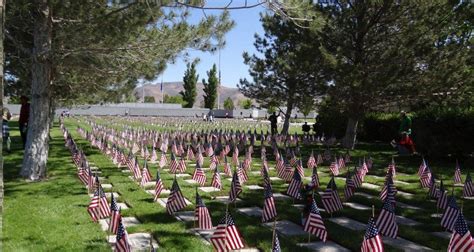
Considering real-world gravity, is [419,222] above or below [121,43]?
below

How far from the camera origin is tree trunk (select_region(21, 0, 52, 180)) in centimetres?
957

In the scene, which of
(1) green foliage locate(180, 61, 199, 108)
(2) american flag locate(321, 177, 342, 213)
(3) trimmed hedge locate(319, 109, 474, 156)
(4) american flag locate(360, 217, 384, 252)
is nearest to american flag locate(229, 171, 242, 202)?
(2) american flag locate(321, 177, 342, 213)

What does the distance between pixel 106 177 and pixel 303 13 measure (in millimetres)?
6145

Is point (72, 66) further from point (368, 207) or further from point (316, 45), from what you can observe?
point (316, 45)

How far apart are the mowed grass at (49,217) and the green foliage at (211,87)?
76378 mm

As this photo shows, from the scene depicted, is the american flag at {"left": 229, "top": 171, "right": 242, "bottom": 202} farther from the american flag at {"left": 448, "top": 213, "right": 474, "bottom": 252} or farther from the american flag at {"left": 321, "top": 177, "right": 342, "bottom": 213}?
the american flag at {"left": 448, "top": 213, "right": 474, "bottom": 252}

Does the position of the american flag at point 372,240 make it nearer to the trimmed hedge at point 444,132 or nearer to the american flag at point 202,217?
the american flag at point 202,217

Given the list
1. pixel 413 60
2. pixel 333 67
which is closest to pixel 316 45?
pixel 333 67

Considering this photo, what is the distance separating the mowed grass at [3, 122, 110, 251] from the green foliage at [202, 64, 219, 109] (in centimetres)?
7638

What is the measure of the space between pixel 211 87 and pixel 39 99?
258 feet

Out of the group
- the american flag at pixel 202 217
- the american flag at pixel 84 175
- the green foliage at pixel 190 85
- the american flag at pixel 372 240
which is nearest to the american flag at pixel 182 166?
the american flag at pixel 84 175

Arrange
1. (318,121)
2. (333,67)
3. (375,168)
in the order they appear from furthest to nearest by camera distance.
→ (318,121) < (333,67) < (375,168)

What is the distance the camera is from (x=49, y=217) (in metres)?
6.81

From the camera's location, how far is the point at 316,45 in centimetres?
1662
